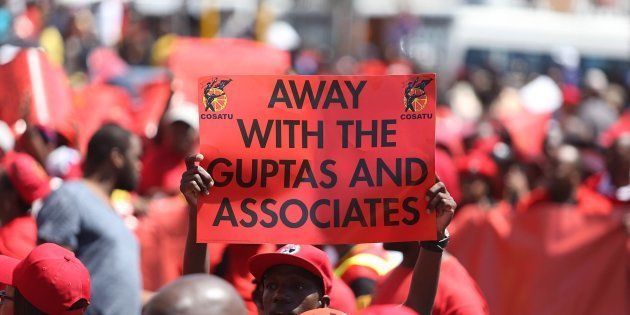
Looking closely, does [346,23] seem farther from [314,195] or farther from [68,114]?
[314,195]

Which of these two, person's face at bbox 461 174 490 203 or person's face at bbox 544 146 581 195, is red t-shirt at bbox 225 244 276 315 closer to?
person's face at bbox 544 146 581 195

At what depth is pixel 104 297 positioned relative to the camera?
21.1 ft

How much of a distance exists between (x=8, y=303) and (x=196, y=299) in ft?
3.76

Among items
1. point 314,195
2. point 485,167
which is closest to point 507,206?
point 485,167

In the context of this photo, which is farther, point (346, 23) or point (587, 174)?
point (346, 23)

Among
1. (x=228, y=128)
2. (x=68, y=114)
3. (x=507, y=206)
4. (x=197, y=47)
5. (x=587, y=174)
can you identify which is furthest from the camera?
(x=197, y=47)

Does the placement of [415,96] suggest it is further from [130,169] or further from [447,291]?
[130,169]

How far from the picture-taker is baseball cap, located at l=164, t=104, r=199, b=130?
29.5ft

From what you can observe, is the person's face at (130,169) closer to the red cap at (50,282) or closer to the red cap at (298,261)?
the red cap at (298,261)

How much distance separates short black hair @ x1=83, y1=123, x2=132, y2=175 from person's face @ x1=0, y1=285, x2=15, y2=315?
1.82m

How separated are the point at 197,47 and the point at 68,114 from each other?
3.00 meters

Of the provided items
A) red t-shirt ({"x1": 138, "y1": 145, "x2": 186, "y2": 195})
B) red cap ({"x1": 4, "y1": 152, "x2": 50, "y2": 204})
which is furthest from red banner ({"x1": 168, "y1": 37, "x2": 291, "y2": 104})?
red cap ({"x1": 4, "y1": 152, "x2": 50, "y2": 204})

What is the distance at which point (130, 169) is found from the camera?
22.7 ft

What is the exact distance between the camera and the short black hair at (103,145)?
271 inches
